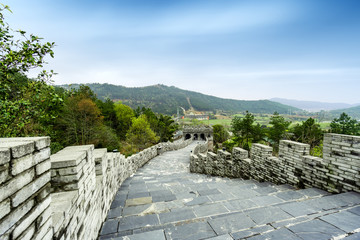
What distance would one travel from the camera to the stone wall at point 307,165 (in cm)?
357

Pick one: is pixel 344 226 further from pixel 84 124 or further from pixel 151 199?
pixel 84 124

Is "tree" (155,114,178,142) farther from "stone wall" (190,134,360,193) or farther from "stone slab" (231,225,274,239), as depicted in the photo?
"stone slab" (231,225,274,239)

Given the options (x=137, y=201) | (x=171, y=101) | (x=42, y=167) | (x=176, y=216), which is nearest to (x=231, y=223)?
(x=176, y=216)

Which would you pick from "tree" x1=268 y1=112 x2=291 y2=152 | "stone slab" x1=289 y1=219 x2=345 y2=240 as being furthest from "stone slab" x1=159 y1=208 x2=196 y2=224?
"tree" x1=268 y1=112 x2=291 y2=152

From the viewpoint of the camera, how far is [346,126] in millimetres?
25281

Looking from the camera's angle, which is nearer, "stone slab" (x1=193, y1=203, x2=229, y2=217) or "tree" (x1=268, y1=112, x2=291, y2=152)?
"stone slab" (x1=193, y1=203, x2=229, y2=217)

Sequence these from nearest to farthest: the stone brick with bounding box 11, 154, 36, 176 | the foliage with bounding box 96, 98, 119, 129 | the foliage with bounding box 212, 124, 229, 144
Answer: the stone brick with bounding box 11, 154, 36, 176
the foliage with bounding box 96, 98, 119, 129
the foliage with bounding box 212, 124, 229, 144

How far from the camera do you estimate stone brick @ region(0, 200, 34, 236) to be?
0.96 m

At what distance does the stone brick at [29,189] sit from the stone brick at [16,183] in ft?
0.12

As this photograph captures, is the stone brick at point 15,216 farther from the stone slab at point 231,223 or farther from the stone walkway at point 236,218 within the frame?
the stone slab at point 231,223

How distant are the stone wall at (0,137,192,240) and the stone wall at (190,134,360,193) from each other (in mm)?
4958

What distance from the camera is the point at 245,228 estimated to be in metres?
2.51

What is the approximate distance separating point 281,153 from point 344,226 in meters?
2.76

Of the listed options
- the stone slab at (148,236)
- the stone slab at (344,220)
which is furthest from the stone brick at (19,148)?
the stone slab at (344,220)
